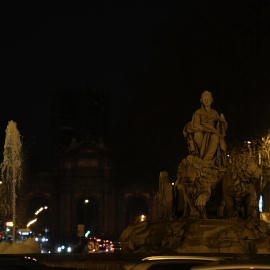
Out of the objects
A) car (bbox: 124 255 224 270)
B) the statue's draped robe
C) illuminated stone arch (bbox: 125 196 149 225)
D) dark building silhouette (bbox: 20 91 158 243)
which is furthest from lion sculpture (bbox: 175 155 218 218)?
illuminated stone arch (bbox: 125 196 149 225)

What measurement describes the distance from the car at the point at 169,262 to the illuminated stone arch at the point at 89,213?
110 metres

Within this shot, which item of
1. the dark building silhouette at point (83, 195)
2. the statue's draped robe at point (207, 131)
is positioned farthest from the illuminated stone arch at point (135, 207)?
the statue's draped robe at point (207, 131)

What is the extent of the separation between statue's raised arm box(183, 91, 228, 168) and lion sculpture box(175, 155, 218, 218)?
1.02ft

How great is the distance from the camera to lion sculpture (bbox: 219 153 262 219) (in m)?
Answer: 23.2

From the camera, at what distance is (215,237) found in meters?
22.9

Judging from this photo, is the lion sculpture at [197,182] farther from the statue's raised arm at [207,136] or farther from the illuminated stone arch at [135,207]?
the illuminated stone arch at [135,207]

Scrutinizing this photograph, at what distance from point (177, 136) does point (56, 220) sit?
262ft

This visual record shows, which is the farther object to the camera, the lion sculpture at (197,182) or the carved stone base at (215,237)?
the lion sculpture at (197,182)

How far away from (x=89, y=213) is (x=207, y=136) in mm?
111223

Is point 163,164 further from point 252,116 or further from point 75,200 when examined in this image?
point 75,200

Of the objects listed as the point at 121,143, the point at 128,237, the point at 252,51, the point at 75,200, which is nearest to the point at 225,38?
the point at 252,51

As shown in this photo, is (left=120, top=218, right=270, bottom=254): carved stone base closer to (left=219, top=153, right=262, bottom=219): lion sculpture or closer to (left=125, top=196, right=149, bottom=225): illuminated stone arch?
(left=219, top=153, right=262, bottom=219): lion sculpture

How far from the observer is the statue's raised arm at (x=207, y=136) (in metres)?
24.4

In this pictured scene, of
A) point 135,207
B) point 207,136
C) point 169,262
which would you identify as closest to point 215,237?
point 207,136
